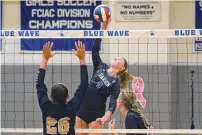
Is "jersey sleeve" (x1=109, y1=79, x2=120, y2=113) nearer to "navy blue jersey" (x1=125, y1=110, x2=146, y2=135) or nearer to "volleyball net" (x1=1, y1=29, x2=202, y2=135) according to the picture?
"navy blue jersey" (x1=125, y1=110, x2=146, y2=135)

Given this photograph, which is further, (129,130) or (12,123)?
(12,123)

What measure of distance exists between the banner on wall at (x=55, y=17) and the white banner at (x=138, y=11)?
0.45 m

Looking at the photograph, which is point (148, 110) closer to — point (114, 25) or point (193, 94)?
point (193, 94)

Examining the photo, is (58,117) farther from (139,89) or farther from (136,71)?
(136,71)

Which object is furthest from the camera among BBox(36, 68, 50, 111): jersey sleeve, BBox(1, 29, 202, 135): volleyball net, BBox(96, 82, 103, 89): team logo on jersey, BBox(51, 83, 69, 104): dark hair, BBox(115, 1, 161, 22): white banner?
BBox(115, 1, 161, 22): white banner

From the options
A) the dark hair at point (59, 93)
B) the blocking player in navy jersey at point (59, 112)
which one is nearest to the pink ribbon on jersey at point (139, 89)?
the blocking player in navy jersey at point (59, 112)

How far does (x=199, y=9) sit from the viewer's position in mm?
12578

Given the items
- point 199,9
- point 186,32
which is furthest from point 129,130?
point 199,9

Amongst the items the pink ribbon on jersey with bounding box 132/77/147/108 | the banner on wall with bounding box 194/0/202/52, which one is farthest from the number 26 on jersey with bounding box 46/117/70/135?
the banner on wall with bounding box 194/0/202/52

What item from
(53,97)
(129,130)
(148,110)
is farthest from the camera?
(148,110)

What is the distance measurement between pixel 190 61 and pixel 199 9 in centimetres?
109

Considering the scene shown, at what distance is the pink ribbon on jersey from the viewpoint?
11812 millimetres

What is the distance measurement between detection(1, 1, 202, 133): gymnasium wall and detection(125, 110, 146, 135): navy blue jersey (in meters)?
5.07

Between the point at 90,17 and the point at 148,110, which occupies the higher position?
the point at 90,17
